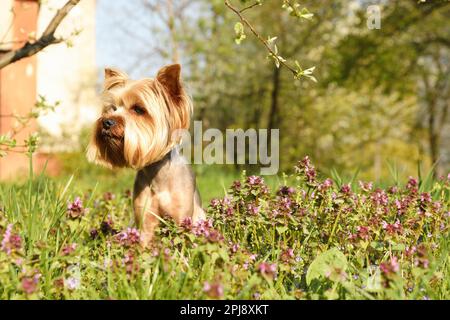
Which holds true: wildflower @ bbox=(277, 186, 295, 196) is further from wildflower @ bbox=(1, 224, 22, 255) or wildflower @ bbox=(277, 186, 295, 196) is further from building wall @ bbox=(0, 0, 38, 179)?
building wall @ bbox=(0, 0, 38, 179)

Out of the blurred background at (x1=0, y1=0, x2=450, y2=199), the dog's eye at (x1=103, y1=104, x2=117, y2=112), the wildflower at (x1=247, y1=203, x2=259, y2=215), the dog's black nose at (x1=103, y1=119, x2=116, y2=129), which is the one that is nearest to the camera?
the wildflower at (x1=247, y1=203, x2=259, y2=215)

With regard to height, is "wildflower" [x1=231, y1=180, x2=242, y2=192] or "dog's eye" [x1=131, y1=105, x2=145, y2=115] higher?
"dog's eye" [x1=131, y1=105, x2=145, y2=115]

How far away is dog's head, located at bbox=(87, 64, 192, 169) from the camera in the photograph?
169 inches

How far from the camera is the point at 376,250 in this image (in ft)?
11.4

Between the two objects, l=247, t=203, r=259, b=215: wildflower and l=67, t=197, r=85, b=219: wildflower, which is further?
l=247, t=203, r=259, b=215: wildflower

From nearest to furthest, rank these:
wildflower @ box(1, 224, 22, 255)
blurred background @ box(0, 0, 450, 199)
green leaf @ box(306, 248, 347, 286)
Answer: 1. wildflower @ box(1, 224, 22, 255)
2. green leaf @ box(306, 248, 347, 286)
3. blurred background @ box(0, 0, 450, 199)

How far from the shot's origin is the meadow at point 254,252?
9.11ft

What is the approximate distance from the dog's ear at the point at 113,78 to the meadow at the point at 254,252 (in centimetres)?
108

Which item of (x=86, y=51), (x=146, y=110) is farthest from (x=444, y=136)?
(x=146, y=110)

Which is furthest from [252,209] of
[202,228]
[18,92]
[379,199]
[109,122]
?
[18,92]

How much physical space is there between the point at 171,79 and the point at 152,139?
0.46 metres

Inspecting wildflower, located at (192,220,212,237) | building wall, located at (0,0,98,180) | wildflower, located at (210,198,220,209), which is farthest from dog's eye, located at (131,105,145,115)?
building wall, located at (0,0,98,180)

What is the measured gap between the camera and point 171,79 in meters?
4.34

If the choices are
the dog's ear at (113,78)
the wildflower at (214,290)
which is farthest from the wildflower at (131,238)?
the dog's ear at (113,78)
